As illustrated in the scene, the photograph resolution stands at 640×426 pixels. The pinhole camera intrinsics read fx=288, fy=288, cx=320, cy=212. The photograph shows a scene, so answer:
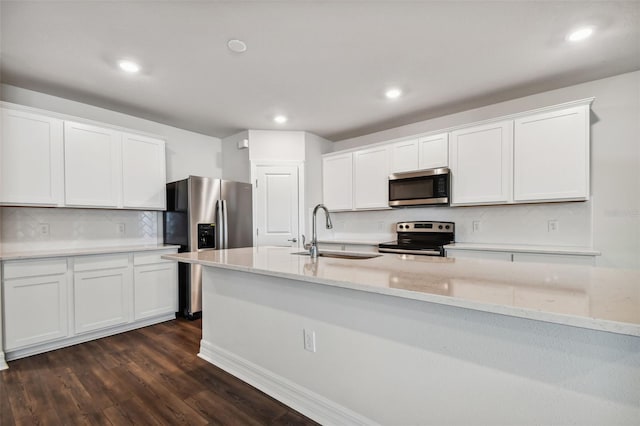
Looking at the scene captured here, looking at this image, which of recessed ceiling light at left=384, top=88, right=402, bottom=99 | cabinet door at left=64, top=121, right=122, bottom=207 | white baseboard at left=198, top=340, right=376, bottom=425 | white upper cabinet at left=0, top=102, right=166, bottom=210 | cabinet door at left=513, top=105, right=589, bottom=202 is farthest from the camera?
recessed ceiling light at left=384, top=88, right=402, bottom=99

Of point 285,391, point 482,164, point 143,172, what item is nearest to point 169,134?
point 143,172

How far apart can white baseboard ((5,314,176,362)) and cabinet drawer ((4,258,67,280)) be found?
2.06 ft

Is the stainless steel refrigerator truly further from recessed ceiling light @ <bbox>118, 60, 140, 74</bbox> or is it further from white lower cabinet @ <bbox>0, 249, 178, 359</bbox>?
recessed ceiling light @ <bbox>118, 60, 140, 74</bbox>

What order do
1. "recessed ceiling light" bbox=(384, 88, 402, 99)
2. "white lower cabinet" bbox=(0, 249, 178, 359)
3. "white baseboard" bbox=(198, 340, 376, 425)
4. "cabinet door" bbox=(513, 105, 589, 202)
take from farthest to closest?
"recessed ceiling light" bbox=(384, 88, 402, 99) → "cabinet door" bbox=(513, 105, 589, 202) → "white lower cabinet" bbox=(0, 249, 178, 359) → "white baseboard" bbox=(198, 340, 376, 425)

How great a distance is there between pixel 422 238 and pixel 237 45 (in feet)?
9.46

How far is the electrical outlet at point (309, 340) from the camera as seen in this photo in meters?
1.70

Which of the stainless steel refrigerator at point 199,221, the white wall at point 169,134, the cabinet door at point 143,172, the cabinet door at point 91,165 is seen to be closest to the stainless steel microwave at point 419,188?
the stainless steel refrigerator at point 199,221

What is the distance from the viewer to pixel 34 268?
98.3 inches

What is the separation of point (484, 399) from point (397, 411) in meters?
0.42

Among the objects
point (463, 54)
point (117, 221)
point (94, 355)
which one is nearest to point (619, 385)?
point (463, 54)

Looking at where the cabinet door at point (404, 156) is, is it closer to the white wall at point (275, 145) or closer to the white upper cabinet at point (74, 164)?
the white wall at point (275, 145)

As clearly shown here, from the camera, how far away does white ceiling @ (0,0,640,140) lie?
6.06ft

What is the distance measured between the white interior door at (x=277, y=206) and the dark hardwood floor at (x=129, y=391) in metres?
1.90

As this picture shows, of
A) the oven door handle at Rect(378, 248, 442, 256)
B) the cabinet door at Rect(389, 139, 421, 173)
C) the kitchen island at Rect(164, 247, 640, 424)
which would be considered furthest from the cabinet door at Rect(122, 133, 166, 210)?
the cabinet door at Rect(389, 139, 421, 173)
